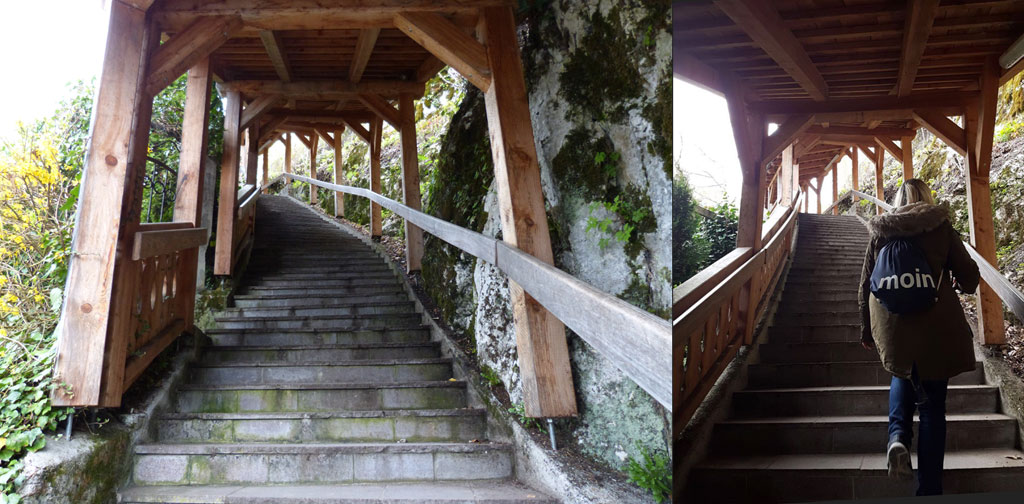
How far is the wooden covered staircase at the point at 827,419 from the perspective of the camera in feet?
5.34

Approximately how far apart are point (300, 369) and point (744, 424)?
2.74 metres

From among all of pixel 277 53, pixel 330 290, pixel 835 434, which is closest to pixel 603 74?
pixel 835 434

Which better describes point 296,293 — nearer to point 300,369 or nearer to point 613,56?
point 300,369

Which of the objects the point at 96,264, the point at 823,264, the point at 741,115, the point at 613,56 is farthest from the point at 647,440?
the point at 96,264

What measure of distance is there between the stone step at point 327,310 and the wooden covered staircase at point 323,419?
11mm

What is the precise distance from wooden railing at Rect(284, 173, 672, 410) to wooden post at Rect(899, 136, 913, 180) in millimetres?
791

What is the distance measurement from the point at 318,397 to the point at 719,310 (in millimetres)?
2434

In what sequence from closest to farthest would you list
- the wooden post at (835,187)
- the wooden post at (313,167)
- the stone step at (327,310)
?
the wooden post at (835,187), the stone step at (327,310), the wooden post at (313,167)

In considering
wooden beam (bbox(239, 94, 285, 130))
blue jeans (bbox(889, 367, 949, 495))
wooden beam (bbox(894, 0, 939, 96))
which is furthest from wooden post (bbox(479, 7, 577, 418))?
wooden beam (bbox(239, 94, 285, 130))

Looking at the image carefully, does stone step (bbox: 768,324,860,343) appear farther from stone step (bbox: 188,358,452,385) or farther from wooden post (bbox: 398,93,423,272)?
wooden post (bbox: 398,93,423,272)

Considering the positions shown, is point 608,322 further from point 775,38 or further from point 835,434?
point 775,38

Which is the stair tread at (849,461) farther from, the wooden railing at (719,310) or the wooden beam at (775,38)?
the wooden beam at (775,38)

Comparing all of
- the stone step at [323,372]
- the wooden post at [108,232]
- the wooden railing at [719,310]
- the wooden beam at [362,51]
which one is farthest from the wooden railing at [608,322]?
the wooden beam at [362,51]

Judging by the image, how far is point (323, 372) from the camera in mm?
3709
